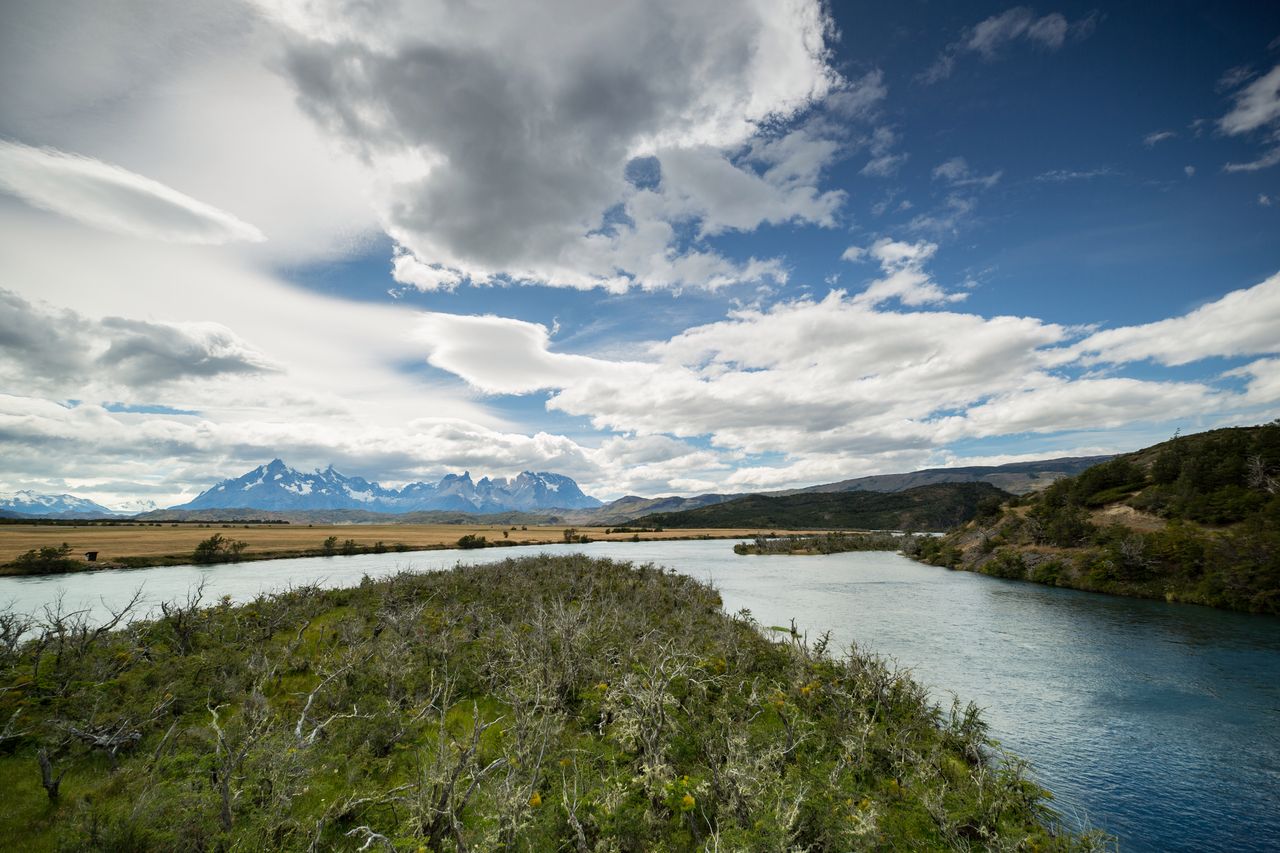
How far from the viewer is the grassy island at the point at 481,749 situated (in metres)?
9.84

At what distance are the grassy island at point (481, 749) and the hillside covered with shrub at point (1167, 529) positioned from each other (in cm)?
3588

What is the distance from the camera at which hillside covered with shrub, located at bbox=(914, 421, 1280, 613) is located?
36.8 metres

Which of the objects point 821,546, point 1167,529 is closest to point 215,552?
point 821,546

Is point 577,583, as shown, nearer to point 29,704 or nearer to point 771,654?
point 771,654

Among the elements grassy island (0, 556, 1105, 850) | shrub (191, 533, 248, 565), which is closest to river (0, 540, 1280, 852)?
grassy island (0, 556, 1105, 850)

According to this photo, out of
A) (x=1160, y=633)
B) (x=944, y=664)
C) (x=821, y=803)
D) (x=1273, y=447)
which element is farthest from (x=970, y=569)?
(x=821, y=803)

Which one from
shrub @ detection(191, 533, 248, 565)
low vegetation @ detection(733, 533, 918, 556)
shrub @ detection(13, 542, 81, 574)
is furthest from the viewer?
low vegetation @ detection(733, 533, 918, 556)

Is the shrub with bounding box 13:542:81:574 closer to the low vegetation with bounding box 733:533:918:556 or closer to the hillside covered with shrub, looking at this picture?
the low vegetation with bounding box 733:533:918:556

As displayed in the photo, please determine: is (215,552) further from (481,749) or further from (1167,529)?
(1167,529)

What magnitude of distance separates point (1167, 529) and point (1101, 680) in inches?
1274

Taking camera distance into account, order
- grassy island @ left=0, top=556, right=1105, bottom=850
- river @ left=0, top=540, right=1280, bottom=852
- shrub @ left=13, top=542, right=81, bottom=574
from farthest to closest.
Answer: shrub @ left=13, top=542, right=81, bottom=574, river @ left=0, top=540, right=1280, bottom=852, grassy island @ left=0, top=556, right=1105, bottom=850

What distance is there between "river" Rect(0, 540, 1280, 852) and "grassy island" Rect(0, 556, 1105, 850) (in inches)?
120

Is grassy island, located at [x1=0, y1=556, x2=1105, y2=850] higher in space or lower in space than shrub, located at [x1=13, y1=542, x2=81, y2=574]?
lower

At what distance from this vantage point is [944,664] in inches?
1044
